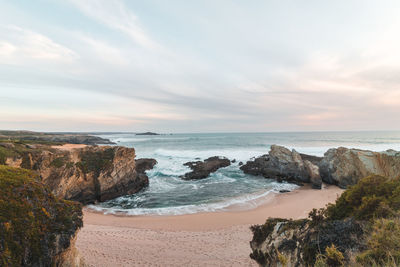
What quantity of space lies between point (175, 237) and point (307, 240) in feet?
23.8

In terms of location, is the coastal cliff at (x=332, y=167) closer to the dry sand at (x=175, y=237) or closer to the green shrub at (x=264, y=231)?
the dry sand at (x=175, y=237)

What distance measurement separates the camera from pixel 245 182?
72.9 ft

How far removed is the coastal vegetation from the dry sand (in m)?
1.09

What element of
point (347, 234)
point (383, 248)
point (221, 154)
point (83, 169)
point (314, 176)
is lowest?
point (221, 154)

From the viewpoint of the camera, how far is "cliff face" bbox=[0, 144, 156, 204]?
12.5 meters

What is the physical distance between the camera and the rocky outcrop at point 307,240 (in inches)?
152

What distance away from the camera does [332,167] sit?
2133 centimetres

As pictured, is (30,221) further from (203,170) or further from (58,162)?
(203,170)

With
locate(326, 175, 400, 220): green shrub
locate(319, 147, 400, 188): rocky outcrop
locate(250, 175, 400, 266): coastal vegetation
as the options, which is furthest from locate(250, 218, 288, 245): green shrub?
locate(319, 147, 400, 188): rocky outcrop

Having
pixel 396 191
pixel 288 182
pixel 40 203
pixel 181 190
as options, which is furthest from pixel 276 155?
pixel 40 203

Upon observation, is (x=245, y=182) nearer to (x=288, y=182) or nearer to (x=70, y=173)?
(x=288, y=182)

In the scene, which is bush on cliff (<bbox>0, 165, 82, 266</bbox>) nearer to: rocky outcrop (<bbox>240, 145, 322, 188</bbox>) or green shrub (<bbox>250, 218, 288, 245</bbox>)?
green shrub (<bbox>250, 218, 288, 245</bbox>)

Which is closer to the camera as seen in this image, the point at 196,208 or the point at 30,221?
the point at 30,221

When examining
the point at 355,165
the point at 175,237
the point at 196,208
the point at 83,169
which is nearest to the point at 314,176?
the point at 355,165
